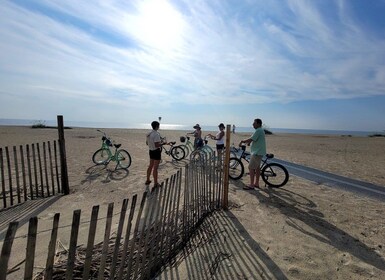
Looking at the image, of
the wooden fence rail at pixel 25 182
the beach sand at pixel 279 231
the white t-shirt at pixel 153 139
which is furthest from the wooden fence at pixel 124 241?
the white t-shirt at pixel 153 139

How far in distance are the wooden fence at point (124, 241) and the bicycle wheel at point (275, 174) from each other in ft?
9.31

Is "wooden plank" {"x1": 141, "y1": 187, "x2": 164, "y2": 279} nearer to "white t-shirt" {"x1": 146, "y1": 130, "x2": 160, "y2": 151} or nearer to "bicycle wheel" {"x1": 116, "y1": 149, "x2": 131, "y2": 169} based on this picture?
"white t-shirt" {"x1": 146, "y1": 130, "x2": 160, "y2": 151}

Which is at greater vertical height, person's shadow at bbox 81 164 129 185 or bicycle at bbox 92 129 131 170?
bicycle at bbox 92 129 131 170

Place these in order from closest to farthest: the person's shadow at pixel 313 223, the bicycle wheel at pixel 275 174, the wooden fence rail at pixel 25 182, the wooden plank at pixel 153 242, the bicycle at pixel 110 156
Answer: the wooden plank at pixel 153 242, the person's shadow at pixel 313 223, the wooden fence rail at pixel 25 182, the bicycle wheel at pixel 275 174, the bicycle at pixel 110 156

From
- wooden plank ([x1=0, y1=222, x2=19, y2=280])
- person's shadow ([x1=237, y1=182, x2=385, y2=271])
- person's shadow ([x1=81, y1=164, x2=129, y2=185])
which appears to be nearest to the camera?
wooden plank ([x1=0, y1=222, x2=19, y2=280])

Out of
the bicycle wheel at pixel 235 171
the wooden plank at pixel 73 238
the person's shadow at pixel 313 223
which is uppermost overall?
the wooden plank at pixel 73 238

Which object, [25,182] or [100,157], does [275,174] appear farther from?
[100,157]

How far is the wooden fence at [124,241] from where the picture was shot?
2.12 meters

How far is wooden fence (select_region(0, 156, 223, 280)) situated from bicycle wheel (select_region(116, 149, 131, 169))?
18.4 feet

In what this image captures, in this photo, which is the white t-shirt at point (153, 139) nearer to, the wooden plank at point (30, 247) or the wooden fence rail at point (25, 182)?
the wooden fence rail at point (25, 182)

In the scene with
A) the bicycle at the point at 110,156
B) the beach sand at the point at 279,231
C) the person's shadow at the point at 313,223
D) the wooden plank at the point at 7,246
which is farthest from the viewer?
the bicycle at the point at 110,156

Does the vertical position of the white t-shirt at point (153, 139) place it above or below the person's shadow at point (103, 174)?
above

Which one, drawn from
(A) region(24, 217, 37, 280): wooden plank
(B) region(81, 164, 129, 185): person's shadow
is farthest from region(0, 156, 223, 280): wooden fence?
(B) region(81, 164, 129, 185): person's shadow

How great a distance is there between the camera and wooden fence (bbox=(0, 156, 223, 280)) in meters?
2.12
